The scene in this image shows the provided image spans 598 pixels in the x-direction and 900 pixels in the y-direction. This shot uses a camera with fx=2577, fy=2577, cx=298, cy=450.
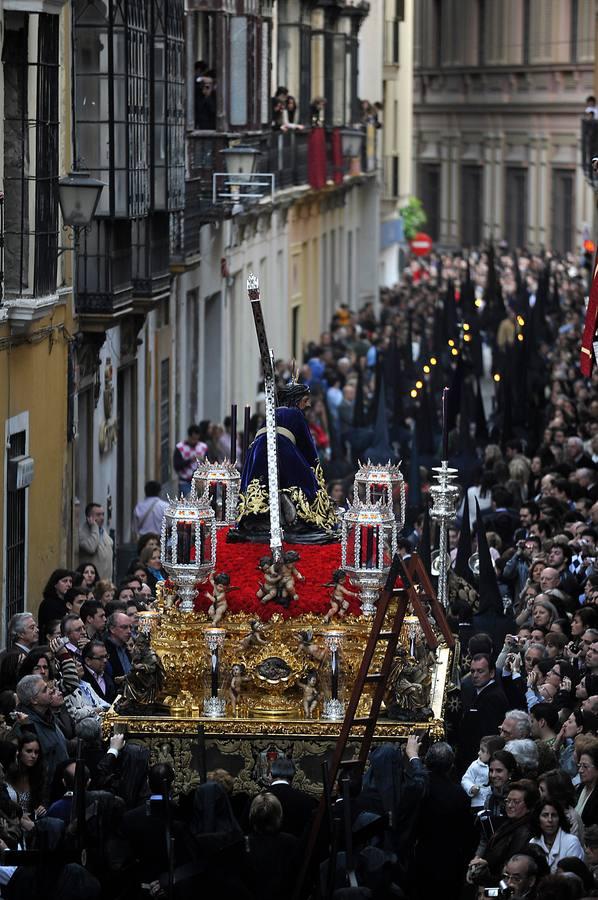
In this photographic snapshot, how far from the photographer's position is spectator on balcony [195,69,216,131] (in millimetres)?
31641

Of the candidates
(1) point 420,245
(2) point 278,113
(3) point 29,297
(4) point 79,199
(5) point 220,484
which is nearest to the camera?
(5) point 220,484

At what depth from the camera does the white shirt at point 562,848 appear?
11.3m

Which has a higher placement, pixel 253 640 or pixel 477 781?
pixel 253 640

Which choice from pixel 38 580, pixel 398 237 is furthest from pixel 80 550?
pixel 398 237

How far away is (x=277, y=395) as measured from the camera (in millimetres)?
15281

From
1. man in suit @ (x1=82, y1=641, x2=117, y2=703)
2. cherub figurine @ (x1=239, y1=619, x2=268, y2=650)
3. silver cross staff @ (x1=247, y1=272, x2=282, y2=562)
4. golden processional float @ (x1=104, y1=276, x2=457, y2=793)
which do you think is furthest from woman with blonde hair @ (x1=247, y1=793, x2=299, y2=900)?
man in suit @ (x1=82, y1=641, x2=117, y2=703)

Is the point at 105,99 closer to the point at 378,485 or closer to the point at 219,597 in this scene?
the point at 378,485

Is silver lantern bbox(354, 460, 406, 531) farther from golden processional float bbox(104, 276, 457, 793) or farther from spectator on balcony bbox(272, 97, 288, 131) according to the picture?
spectator on balcony bbox(272, 97, 288, 131)

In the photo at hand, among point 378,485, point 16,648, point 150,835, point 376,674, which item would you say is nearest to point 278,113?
point 378,485

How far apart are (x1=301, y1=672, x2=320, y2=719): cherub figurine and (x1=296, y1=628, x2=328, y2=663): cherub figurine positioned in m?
0.09

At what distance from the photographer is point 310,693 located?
13953 millimetres

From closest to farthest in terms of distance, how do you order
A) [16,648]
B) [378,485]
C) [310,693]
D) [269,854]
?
[269,854]
[310,693]
[16,648]
[378,485]

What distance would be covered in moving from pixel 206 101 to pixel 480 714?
60.6 feet

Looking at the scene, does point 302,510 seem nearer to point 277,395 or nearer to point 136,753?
point 277,395
